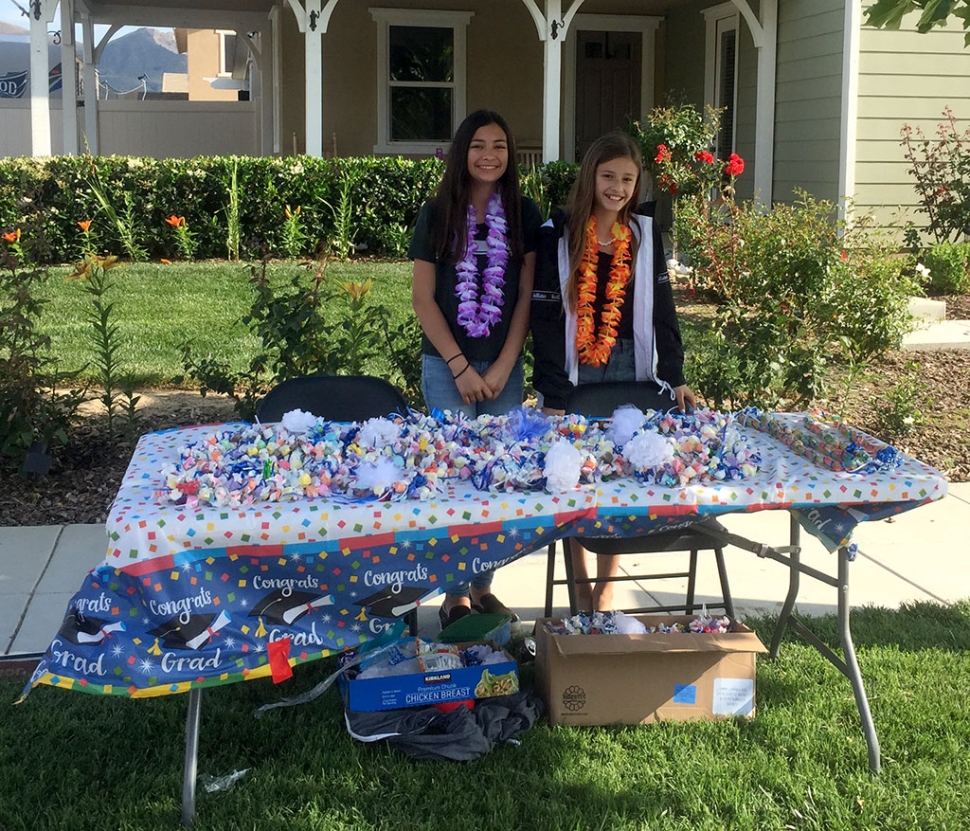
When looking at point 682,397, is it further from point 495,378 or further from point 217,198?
point 217,198

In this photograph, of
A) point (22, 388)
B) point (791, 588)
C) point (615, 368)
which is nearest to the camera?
point (791, 588)

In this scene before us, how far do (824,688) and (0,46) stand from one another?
119 ft

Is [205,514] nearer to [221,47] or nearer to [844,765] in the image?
[844,765]

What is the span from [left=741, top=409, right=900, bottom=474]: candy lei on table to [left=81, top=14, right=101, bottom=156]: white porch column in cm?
1253

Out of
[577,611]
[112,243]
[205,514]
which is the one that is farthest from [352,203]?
[205,514]

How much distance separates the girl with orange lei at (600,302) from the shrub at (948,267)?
6920 millimetres

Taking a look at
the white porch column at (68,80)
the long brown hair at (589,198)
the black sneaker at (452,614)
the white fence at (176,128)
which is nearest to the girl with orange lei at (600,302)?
the long brown hair at (589,198)

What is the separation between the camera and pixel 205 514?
2750mm

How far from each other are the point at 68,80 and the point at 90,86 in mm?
1846

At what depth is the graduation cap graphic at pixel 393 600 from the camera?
2.89 m

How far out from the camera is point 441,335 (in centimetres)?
402

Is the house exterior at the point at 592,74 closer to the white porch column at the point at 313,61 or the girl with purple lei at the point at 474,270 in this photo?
the white porch column at the point at 313,61

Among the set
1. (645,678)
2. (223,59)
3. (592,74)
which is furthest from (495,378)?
(223,59)

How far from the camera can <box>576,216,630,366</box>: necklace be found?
3916mm
